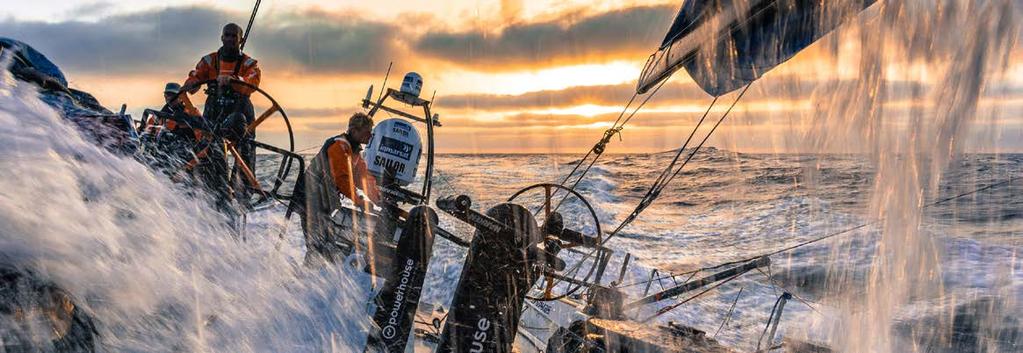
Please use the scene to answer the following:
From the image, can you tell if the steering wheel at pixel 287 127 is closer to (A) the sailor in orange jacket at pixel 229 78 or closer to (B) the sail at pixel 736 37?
(A) the sailor in orange jacket at pixel 229 78

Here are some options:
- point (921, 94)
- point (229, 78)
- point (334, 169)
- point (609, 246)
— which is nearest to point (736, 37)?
point (921, 94)

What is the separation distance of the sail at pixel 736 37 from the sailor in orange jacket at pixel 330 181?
13.7ft

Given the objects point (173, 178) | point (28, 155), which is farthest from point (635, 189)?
point (28, 155)

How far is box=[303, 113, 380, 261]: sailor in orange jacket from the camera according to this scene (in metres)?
5.27

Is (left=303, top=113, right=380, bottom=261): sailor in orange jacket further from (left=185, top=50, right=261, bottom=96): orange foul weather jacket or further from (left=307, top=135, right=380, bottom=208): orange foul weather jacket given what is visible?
(left=185, top=50, right=261, bottom=96): orange foul weather jacket

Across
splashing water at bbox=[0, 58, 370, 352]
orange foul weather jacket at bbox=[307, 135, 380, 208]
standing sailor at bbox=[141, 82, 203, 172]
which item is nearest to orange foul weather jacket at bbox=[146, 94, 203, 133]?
standing sailor at bbox=[141, 82, 203, 172]

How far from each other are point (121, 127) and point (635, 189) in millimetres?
33544

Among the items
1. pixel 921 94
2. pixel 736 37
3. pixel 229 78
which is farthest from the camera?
pixel 736 37

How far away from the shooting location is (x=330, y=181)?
5297 mm

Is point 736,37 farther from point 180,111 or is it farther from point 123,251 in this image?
point 123,251

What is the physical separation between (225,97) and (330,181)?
4.77 ft

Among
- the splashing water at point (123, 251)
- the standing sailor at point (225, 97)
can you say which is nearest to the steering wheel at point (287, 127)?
the standing sailor at point (225, 97)

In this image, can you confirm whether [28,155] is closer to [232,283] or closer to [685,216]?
[232,283]

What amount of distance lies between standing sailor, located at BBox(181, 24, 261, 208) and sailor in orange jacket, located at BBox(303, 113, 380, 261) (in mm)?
850
